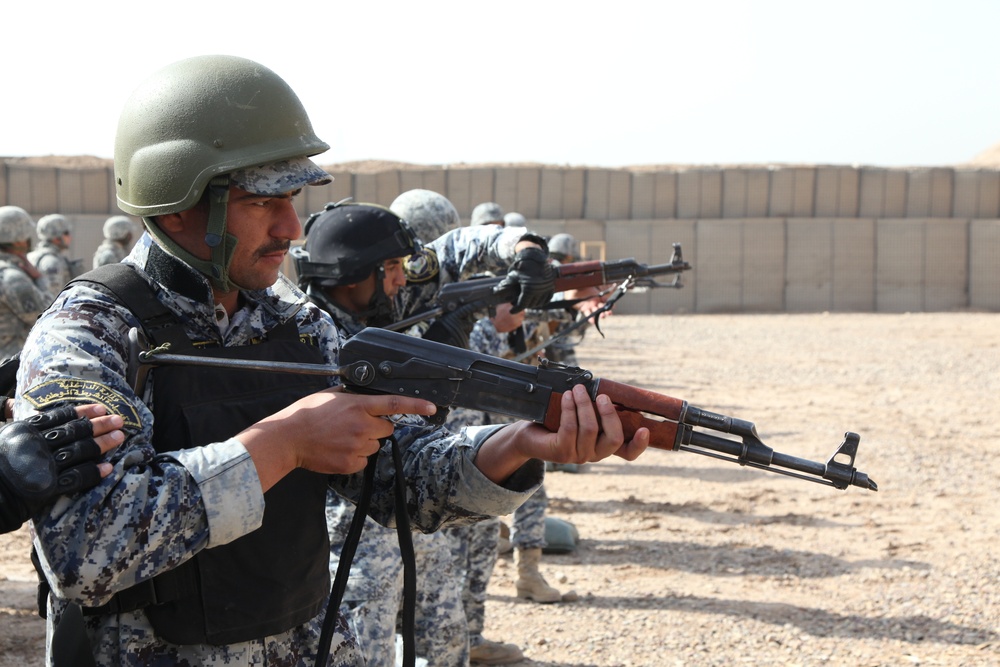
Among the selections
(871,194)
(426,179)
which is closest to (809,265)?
(871,194)

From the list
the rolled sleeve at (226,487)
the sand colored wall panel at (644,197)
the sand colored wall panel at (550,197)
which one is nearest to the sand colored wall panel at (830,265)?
the sand colored wall panel at (644,197)

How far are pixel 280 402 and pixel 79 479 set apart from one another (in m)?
0.52

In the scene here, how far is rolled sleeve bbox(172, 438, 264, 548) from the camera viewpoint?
5.74 feet

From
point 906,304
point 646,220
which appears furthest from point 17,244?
point 906,304

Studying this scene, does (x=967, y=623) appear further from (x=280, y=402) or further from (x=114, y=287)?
(x=114, y=287)

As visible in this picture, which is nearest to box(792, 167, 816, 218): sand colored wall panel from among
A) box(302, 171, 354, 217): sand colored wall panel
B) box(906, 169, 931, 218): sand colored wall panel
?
box(906, 169, 931, 218): sand colored wall panel

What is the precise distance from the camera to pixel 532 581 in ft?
19.1

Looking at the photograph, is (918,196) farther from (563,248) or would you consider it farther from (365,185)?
(563,248)

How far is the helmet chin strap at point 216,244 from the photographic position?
2.13 metres

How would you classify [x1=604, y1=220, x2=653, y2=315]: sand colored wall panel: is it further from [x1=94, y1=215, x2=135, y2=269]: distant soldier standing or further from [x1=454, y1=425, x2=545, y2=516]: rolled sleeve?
[x1=454, y1=425, x2=545, y2=516]: rolled sleeve

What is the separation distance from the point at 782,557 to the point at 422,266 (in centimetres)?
316

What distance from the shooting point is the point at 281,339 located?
2.20 m

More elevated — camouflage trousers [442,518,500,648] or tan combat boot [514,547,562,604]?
camouflage trousers [442,518,500,648]

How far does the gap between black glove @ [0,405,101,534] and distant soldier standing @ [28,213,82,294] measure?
9948mm
